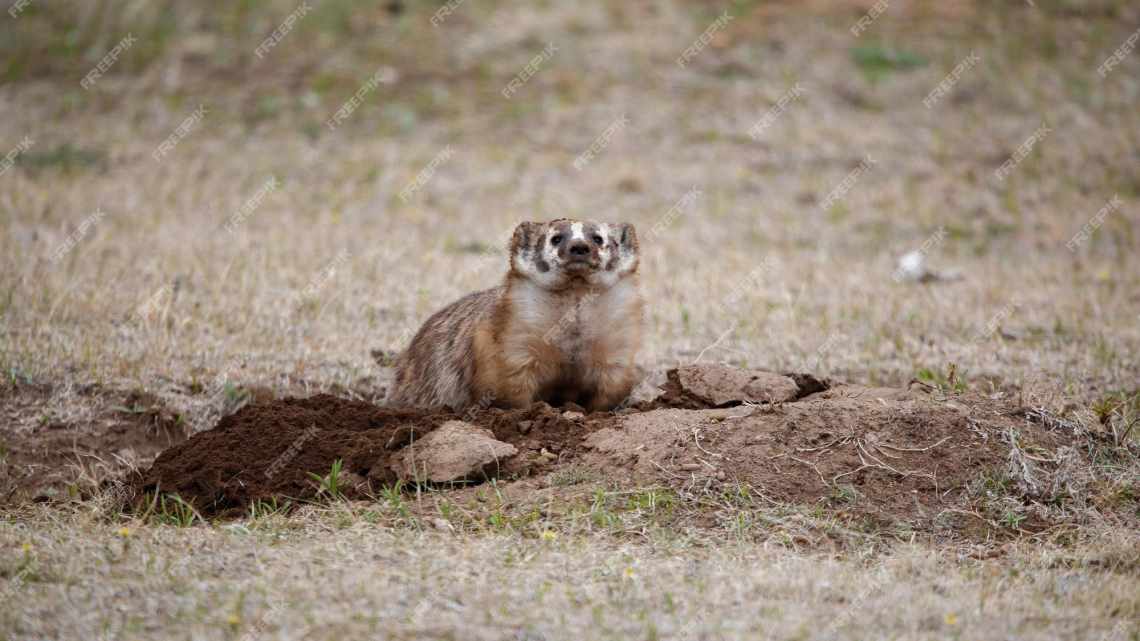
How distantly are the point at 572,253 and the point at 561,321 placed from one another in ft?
1.37

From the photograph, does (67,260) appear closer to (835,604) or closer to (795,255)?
(795,255)

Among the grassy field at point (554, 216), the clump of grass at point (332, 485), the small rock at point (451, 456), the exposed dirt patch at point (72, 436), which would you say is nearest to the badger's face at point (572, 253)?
the small rock at point (451, 456)

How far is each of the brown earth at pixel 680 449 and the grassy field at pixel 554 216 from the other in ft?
0.94

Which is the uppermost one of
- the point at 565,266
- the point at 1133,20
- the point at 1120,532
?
the point at 1133,20

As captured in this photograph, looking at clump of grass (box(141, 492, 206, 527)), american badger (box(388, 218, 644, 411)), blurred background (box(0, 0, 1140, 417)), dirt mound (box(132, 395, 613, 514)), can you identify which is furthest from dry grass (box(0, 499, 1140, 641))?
blurred background (box(0, 0, 1140, 417))

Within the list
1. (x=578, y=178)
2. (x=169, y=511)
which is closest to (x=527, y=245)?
(x=169, y=511)

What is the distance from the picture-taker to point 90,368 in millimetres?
7691

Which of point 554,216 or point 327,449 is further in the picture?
point 554,216

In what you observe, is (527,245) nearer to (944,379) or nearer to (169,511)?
(169,511)

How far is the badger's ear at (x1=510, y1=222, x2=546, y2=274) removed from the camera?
6.62m

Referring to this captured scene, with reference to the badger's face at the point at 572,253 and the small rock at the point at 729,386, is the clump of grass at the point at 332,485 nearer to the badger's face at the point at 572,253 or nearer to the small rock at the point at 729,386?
the badger's face at the point at 572,253

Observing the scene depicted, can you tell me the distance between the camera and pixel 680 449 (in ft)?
19.6

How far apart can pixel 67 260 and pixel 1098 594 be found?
831 cm

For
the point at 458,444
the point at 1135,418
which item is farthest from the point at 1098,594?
the point at 458,444
